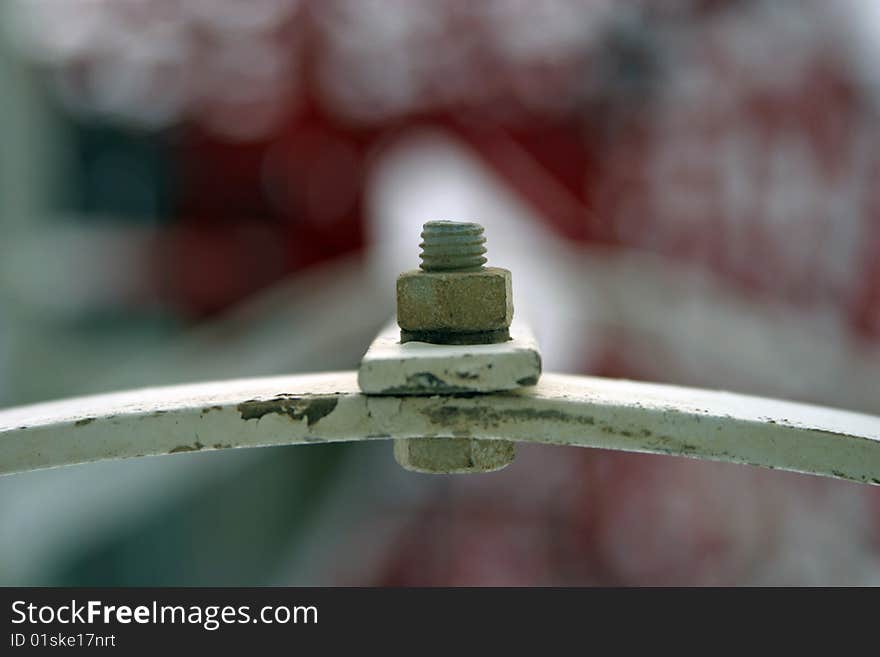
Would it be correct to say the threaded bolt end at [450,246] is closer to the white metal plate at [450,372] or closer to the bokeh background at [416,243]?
the white metal plate at [450,372]

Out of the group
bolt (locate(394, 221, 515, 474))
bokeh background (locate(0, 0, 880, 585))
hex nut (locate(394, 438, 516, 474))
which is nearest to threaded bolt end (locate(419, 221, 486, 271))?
bolt (locate(394, 221, 515, 474))

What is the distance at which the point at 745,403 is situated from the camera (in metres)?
0.54

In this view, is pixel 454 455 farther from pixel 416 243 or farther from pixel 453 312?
pixel 416 243

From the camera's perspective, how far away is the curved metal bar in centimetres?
47

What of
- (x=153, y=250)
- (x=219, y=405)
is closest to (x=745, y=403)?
(x=219, y=405)

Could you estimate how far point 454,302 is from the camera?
0.53m

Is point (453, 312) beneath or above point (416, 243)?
above

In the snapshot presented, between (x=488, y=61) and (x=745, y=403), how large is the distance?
5.81ft

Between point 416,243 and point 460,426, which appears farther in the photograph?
point 416,243

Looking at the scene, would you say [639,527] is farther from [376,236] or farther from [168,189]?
[168,189]

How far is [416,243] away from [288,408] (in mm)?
1404

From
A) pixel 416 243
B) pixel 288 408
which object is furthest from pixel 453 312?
pixel 416 243

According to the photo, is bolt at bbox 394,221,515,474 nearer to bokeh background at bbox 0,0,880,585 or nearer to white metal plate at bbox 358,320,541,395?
white metal plate at bbox 358,320,541,395

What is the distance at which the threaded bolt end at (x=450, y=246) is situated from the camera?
0.55 m
